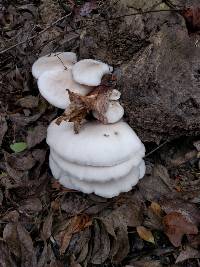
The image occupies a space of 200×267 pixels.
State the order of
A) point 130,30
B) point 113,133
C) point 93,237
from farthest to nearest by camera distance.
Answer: point 130,30 → point 93,237 → point 113,133

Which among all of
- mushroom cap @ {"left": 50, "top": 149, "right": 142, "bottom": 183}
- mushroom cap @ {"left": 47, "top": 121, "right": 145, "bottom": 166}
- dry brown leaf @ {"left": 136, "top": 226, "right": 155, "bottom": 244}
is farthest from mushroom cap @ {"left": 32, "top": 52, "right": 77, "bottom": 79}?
dry brown leaf @ {"left": 136, "top": 226, "right": 155, "bottom": 244}

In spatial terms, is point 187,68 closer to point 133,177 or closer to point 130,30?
point 130,30

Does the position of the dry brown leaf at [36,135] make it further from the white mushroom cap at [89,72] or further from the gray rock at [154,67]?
the gray rock at [154,67]

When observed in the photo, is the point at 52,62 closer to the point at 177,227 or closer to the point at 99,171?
the point at 99,171

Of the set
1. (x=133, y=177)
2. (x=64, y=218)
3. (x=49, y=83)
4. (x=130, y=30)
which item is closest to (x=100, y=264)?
(x=64, y=218)

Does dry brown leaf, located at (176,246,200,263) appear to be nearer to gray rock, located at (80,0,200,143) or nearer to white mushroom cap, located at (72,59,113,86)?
gray rock, located at (80,0,200,143)

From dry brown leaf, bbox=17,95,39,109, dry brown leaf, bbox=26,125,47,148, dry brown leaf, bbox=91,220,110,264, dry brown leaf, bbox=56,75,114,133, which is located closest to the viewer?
dry brown leaf, bbox=56,75,114,133

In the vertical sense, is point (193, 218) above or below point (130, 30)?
below
